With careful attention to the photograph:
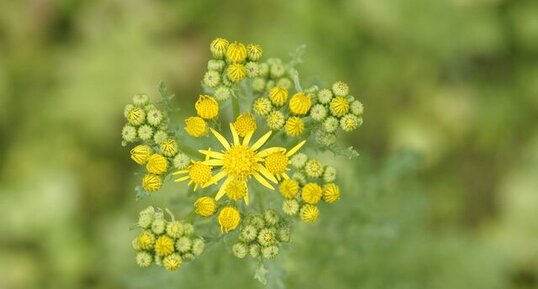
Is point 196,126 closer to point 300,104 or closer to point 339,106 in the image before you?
point 300,104

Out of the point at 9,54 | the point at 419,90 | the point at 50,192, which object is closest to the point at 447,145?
the point at 419,90

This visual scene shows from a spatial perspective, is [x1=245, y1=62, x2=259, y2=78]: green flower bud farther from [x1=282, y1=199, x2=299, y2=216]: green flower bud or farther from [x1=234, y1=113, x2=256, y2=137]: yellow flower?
[x1=282, y1=199, x2=299, y2=216]: green flower bud

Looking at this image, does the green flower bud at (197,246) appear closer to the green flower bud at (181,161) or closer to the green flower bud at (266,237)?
the green flower bud at (266,237)

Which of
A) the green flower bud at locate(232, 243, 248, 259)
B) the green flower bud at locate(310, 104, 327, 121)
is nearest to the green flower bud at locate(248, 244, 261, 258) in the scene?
the green flower bud at locate(232, 243, 248, 259)

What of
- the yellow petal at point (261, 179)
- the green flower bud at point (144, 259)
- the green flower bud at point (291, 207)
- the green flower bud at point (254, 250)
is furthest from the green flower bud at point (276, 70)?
the green flower bud at point (144, 259)

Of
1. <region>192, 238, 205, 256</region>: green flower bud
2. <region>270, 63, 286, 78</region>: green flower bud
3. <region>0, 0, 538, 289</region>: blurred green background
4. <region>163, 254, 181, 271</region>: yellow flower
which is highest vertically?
A: <region>0, 0, 538, 289</region>: blurred green background

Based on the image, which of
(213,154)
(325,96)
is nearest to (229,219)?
(213,154)

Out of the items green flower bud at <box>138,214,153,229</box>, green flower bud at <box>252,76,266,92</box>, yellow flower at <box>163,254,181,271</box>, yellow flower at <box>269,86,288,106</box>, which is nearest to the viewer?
yellow flower at <box>163,254,181,271</box>
